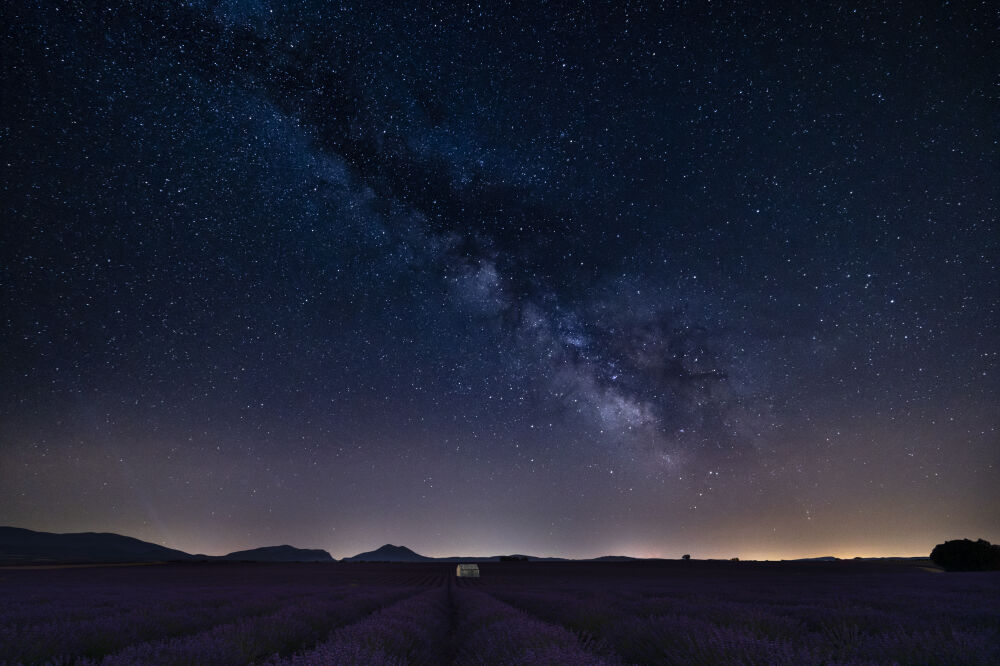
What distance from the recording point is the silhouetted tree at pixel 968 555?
36156mm

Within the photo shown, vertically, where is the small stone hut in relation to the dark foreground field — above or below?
below

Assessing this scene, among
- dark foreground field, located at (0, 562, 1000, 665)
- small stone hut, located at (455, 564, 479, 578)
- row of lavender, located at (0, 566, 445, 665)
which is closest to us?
dark foreground field, located at (0, 562, 1000, 665)

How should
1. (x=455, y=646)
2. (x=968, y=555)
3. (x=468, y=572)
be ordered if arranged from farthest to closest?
(x=968, y=555)
(x=468, y=572)
(x=455, y=646)

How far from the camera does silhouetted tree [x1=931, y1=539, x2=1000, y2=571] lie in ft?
119

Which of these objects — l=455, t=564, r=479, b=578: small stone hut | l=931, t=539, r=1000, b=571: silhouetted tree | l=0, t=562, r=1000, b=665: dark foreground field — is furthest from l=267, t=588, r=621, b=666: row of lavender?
l=931, t=539, r=1000, b=571: silhouetted tree

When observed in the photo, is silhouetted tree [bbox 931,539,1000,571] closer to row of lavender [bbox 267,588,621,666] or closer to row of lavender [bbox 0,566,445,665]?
row of lavender [bbox 267,588,621,666]

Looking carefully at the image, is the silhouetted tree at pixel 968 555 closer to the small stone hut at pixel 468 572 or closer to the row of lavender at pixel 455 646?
the small stone hut at pixel 468 572

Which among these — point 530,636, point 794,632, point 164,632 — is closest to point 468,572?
point 164,632

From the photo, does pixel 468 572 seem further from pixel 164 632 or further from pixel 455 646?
pixel 164 632

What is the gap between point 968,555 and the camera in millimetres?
37094

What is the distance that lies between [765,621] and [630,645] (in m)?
1.97

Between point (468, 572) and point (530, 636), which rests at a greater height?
point (530, 636)

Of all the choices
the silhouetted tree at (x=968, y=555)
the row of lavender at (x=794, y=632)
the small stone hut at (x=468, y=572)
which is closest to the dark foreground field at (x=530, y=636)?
the row of lavender at (x=794, y=632)

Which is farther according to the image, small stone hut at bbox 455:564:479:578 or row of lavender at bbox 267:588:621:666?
small stone hut at bbox 455:564:479:578
